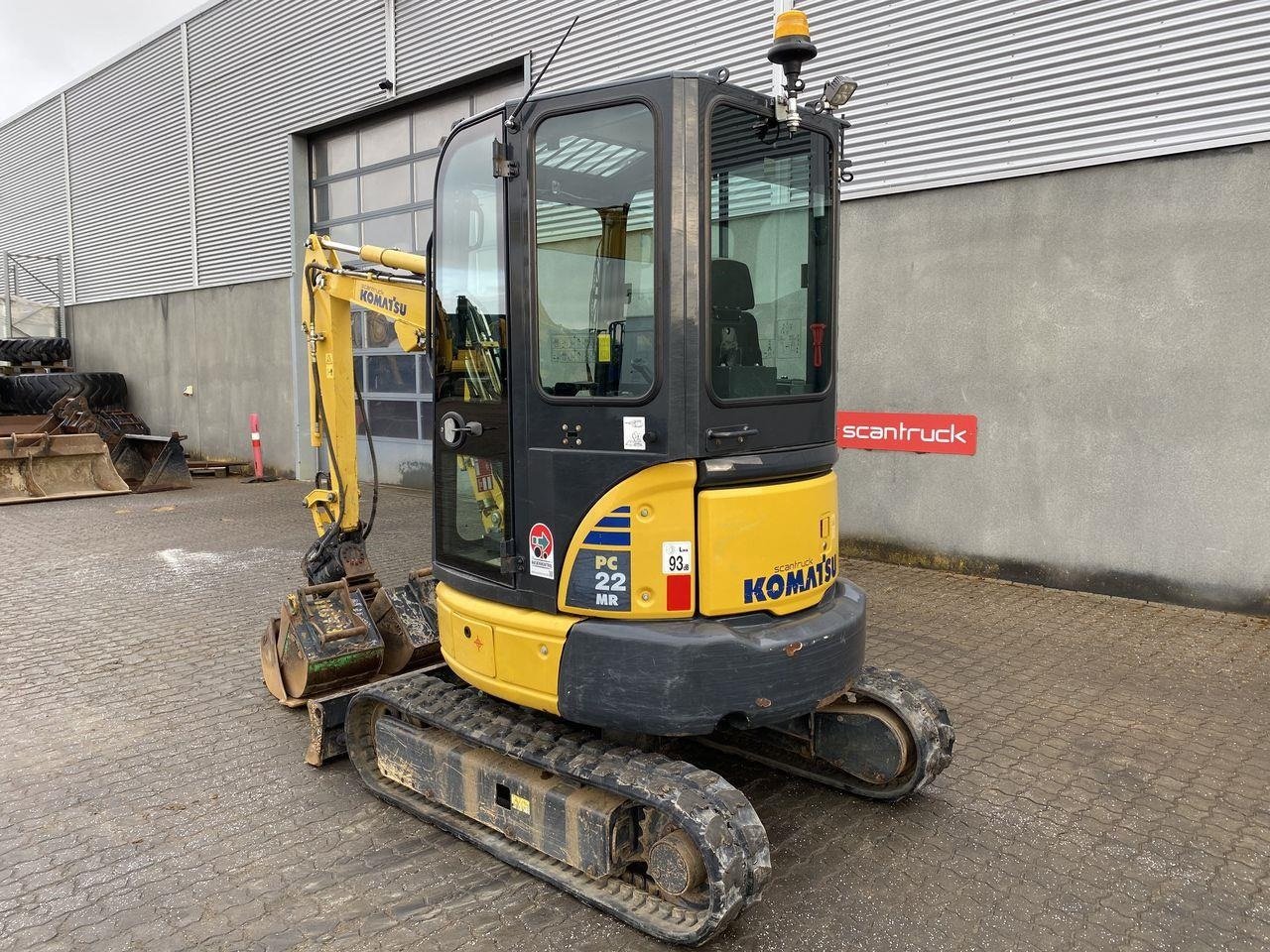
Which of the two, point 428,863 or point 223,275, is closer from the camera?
point 428,863

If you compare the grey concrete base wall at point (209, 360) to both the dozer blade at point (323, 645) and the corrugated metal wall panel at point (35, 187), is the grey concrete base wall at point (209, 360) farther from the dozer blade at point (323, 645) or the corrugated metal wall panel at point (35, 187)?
the dozer blade at point (323, 645)

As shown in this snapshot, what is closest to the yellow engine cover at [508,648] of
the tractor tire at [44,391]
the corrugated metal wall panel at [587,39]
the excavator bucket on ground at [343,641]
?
the excavator bucket on ground at [343,641]

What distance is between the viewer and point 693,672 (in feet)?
10.3

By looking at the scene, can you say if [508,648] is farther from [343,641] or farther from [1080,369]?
[1080,369]

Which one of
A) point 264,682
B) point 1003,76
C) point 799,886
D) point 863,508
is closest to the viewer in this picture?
point 799,886

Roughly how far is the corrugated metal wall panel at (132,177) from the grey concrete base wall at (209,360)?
65 centimetres

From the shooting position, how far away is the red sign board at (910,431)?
7.98 metres

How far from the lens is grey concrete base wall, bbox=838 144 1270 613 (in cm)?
662

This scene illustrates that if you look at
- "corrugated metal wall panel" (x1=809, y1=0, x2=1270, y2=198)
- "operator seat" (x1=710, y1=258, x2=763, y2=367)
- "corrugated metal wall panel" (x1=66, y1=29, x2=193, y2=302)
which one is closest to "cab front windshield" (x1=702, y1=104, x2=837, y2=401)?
"operator seat" (x1=710, y1=258, x2=763, y2=367)

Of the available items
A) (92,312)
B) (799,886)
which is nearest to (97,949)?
(799,886)

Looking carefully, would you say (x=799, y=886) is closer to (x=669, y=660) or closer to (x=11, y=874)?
(x=669, y=660)

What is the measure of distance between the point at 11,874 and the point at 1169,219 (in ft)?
26.6

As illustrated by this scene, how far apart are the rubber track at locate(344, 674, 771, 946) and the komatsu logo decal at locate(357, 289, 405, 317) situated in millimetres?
1954

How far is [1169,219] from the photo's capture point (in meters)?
6.81
